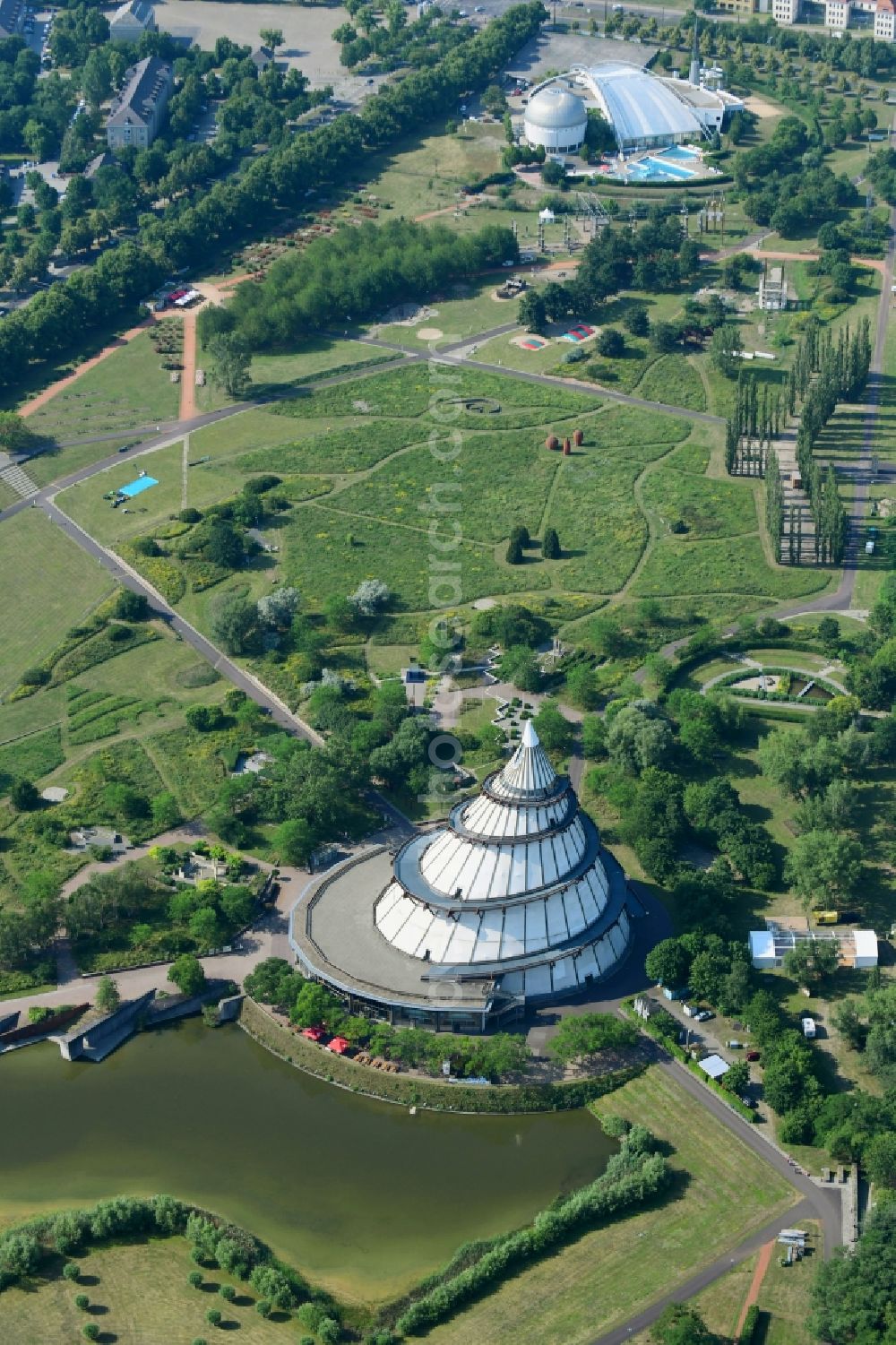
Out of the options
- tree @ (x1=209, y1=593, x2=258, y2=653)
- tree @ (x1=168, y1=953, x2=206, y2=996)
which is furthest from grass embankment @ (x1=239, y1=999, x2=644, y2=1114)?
tree @ (x1=209, y1=593, x2=258, y2=653)

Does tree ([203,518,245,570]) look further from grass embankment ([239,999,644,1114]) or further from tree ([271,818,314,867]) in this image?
grass embankment ([239,999,644,1114])

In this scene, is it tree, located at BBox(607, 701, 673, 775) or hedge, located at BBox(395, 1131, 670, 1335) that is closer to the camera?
hedge, located at BBox(395, 1131, 670, 1335)

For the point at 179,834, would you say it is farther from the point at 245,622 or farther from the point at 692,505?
the point at 692,505

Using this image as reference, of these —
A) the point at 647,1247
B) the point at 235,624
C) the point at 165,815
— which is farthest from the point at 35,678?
the point at 647,1247

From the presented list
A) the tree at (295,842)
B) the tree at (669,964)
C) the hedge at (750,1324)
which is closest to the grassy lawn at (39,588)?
the tree at (295,842)

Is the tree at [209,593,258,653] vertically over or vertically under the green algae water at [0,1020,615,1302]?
over

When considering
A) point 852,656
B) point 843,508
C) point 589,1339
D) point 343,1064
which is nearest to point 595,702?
point 852,656

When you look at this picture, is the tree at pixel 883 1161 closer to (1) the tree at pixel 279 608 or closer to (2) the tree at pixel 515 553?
(1) the tree at pixel 279 608
